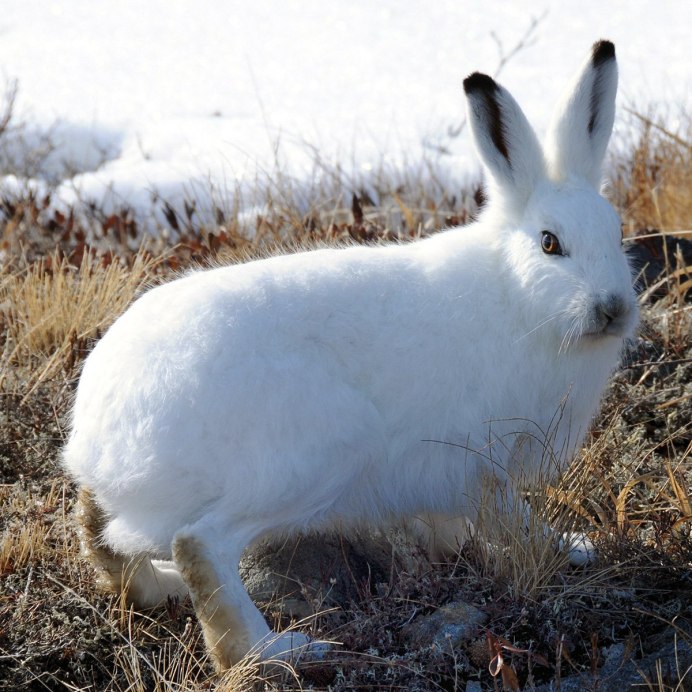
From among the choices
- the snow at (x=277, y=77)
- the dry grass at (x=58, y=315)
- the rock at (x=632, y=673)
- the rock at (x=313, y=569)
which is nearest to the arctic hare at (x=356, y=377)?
the rock at (x=313, y=569)

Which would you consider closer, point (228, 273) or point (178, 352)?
point (178, 352)

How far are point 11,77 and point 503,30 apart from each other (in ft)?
18.2

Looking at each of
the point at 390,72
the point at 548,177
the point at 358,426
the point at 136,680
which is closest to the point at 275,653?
the point at 136,680

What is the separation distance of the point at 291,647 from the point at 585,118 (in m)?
2.02

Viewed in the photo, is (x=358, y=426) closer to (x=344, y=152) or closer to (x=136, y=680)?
(x=136, y=680)

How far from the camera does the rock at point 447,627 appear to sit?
9.39 ft

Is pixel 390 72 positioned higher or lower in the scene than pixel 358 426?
higher

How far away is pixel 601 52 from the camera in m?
3.43

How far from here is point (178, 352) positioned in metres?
2.96

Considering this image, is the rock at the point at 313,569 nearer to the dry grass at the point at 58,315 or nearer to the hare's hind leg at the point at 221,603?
the hare's hind leg at the point at 221,603

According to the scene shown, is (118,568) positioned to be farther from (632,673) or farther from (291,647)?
(632,673)

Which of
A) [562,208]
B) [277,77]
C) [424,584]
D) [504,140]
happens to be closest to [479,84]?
[504,140]

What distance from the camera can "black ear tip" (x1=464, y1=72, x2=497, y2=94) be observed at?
3316mm

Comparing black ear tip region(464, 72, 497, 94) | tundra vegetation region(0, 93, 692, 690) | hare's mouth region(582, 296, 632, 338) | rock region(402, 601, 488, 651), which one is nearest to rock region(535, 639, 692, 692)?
tundra vegetation region(0, 93, 692, 690)
